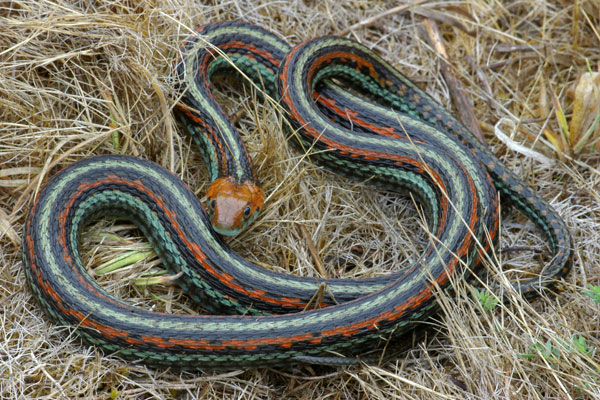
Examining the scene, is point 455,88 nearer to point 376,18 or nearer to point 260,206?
point 376,18

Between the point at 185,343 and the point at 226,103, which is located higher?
the point at 226,103

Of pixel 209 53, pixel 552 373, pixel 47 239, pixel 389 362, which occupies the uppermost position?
pixel 209 53

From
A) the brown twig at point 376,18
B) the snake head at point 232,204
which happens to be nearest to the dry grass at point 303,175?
the brown twig at point 376,18

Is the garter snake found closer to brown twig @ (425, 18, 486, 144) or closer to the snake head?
the snake head

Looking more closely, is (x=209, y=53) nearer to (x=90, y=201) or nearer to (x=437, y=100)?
(x=90, y=201)

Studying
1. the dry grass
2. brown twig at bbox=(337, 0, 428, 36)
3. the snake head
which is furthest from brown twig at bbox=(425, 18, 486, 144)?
the snake head

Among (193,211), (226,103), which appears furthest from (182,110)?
(193,211)
